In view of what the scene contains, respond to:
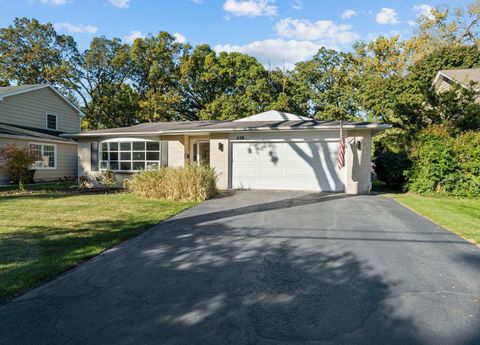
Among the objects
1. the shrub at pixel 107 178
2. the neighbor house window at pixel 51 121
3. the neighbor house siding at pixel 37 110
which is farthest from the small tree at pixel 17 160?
the neighbor house window at pixel 51 121

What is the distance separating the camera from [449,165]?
11.3 m

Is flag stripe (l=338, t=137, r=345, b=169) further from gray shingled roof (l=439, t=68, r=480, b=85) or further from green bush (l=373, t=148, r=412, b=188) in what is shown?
gray shingled roof (l=439, t=68, r=480, b=85)

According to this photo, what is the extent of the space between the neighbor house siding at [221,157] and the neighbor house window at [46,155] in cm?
1081

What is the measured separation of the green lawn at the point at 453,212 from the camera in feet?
20.4

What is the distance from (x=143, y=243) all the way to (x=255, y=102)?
22125 millimetres

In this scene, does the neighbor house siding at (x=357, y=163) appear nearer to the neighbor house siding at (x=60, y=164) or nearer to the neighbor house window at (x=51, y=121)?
the neighbor house siding at (x=60, y=164)

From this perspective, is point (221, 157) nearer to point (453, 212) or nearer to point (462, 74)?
point (453, 212)

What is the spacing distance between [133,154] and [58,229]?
29.1 feet

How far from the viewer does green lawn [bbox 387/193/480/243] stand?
620cm

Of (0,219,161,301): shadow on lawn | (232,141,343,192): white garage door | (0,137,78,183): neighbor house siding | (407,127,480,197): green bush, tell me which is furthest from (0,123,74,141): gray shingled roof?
(407,127,480,197): green bush

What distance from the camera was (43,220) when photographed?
22.9 feet

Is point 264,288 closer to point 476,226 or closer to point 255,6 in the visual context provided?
point 476,226

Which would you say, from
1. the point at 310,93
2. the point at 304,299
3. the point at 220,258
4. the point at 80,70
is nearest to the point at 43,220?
the point at 220,258

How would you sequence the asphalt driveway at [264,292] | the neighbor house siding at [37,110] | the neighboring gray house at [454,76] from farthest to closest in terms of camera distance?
the neighboring gray house at [454,76]
the neighbor house siding at [37,110]
the asphalt driveway at [264,292]
